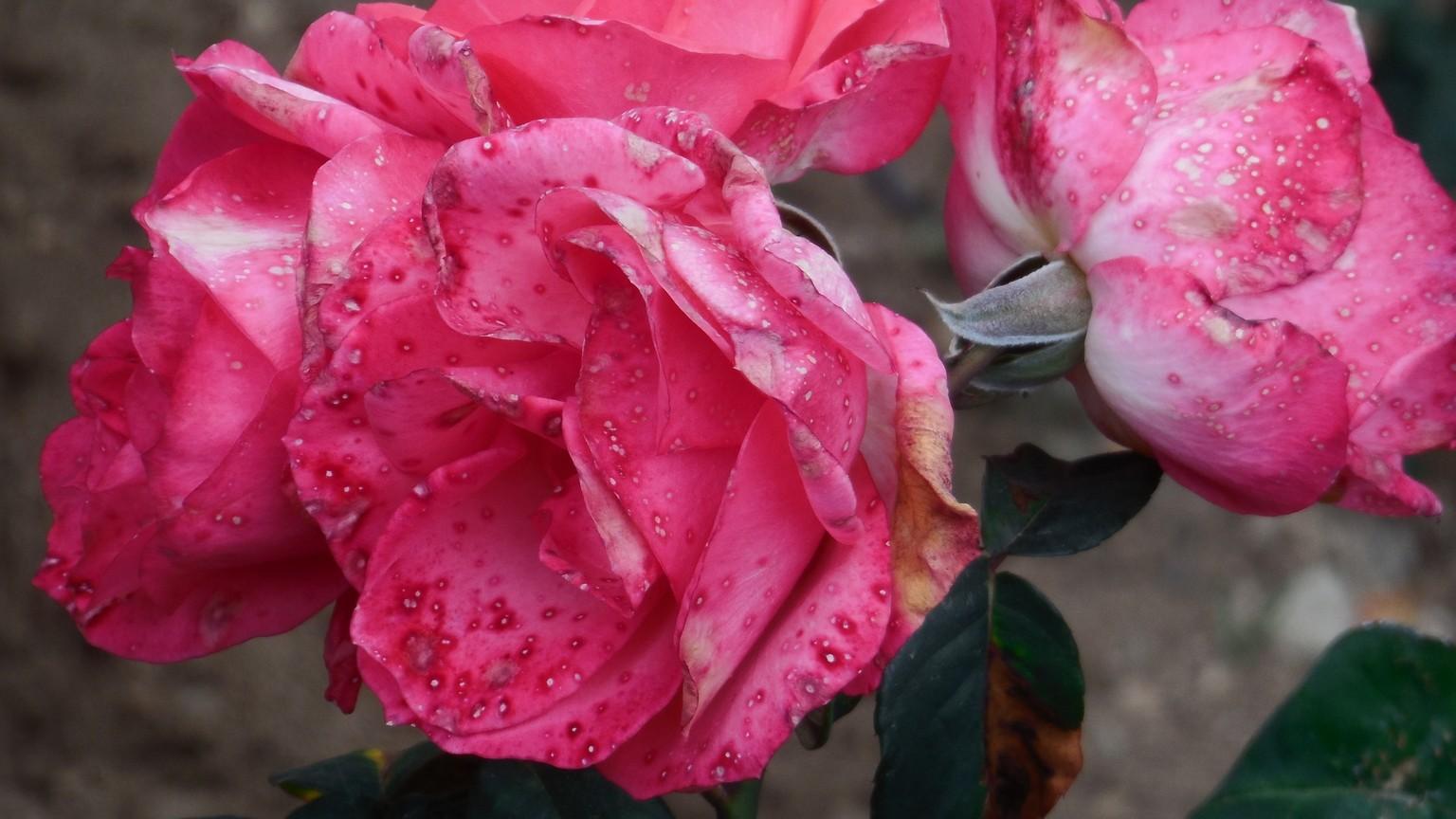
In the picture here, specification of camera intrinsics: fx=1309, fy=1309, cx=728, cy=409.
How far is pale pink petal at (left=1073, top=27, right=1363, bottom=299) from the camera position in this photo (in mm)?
423

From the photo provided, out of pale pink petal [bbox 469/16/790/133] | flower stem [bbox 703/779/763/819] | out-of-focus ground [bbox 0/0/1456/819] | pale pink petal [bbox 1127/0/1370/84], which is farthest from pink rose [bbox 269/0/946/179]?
out-of-focus ground [bbox 0/0/1456/819]

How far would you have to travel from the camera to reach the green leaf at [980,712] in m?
0.50

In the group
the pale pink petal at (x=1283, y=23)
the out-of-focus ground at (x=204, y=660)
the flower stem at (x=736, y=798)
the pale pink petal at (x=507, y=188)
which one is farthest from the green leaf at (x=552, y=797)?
the out-of-focus ground at (x=204, y=660)

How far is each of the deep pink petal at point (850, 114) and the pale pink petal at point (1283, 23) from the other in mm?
96

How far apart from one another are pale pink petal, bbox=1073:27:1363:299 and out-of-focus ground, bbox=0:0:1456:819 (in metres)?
1.27

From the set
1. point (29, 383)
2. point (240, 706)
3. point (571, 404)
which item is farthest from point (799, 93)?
point (29, 383)

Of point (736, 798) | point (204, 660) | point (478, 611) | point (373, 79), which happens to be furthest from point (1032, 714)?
point (204, 660)

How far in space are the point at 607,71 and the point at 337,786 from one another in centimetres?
39

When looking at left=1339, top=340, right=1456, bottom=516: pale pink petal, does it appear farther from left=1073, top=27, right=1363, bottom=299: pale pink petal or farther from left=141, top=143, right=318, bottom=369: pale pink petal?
left=141, top=143, right=318, bottom=369: pale pink petal

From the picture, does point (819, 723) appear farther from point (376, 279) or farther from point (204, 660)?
point (204, 660)

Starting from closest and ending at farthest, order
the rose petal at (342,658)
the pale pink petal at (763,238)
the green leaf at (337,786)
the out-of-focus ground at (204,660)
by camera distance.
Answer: the pale pink petal at (763,238)
the rose petal at (342,658)
the green leaf at (337,786)
the out-of-focus ground at (204,660)

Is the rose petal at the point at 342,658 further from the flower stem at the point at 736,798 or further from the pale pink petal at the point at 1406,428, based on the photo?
the pale pink petal at the point at 1406,428

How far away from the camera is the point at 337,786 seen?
0.63 meters

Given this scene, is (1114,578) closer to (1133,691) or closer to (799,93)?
(1133,691)
